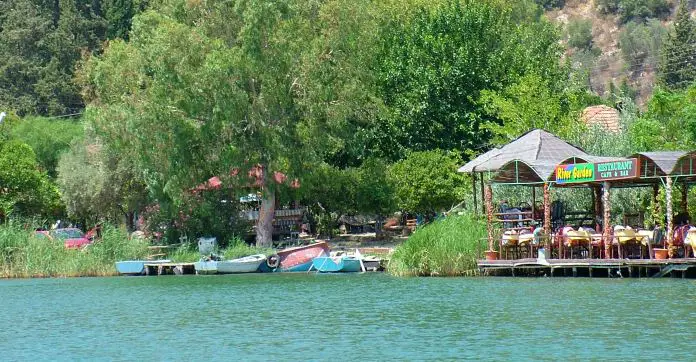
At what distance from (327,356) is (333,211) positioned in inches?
1472

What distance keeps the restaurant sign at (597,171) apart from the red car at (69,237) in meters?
25.9

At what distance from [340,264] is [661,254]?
15735mm

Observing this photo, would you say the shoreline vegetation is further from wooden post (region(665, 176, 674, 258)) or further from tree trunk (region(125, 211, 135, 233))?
wooden post (region(665, 176, 674, 258))

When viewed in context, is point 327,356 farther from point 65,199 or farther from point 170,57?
point 65,199

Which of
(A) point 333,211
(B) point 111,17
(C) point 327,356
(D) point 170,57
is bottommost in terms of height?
(C) point 327,356

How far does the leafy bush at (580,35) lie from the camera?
160 m

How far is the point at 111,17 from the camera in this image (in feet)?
315

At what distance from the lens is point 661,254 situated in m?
40.8

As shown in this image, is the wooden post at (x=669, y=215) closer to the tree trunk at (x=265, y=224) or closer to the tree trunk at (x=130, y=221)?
the tree trunk at (x=265, y=224)

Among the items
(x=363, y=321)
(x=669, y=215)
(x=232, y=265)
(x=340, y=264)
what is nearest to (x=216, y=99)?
(x=232, y=265)

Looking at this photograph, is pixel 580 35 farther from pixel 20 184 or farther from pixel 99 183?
pixel 99 183

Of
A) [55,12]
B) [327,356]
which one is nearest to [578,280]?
[327,356]

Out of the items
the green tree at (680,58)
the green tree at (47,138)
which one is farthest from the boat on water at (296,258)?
the green tree at (680,58)

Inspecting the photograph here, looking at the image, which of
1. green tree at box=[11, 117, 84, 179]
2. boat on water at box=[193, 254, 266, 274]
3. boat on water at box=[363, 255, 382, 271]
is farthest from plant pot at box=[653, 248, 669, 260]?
green tree at box=[11, 117, 84, 179]
